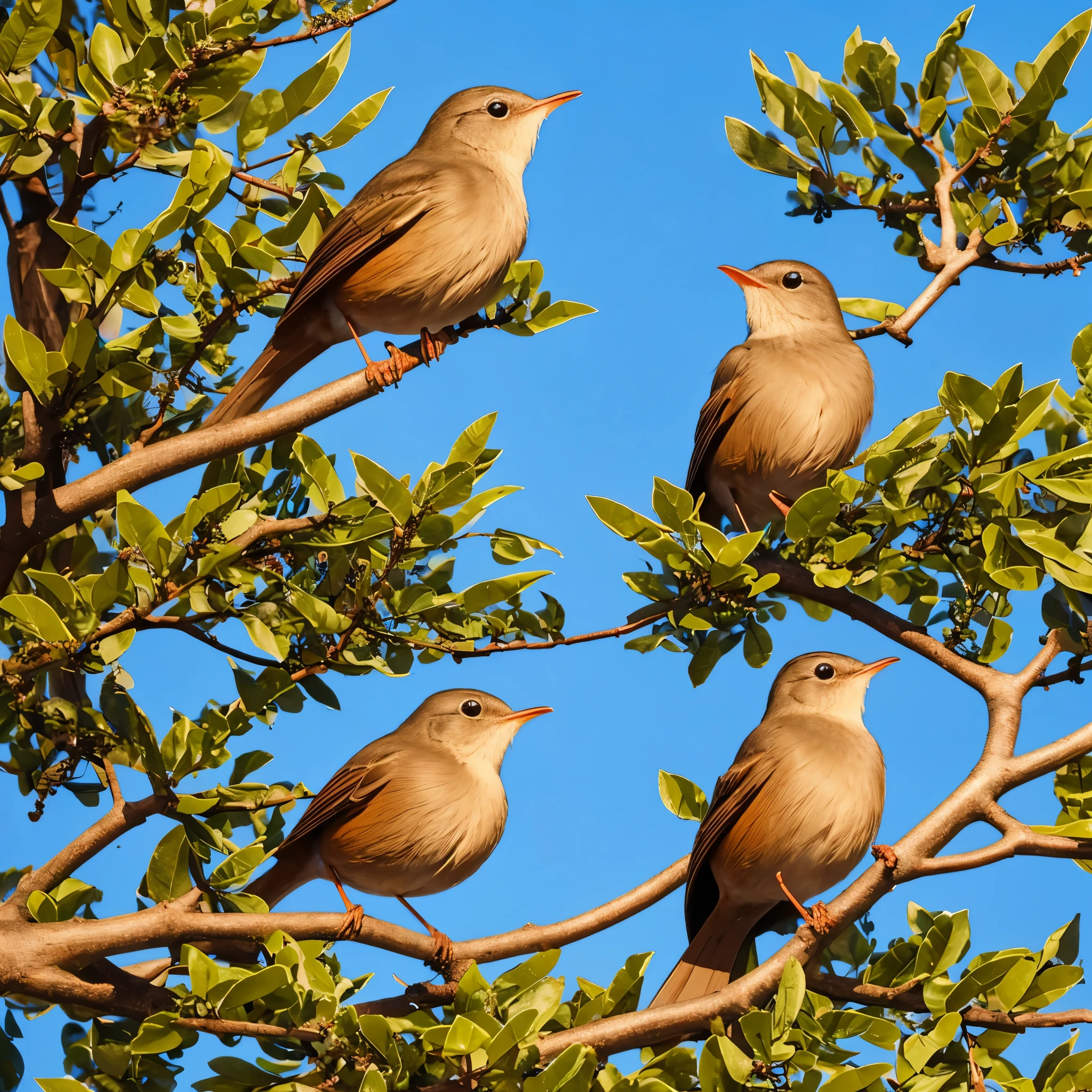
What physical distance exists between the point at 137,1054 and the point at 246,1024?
2.14ft

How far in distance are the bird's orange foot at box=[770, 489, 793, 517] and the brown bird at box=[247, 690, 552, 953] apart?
6.35 feet

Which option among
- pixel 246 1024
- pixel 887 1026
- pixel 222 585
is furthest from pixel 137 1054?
pixel 887 1026

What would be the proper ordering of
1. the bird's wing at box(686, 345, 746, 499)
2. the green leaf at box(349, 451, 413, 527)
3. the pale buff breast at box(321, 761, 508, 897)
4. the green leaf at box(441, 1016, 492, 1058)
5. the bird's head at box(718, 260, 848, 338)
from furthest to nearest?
the bird's head at box(718, 260, 848, 338), the bird's wing at box(686, 345, 746, 499), the pale buff breast at box(321, 761, 508, 897), the green leaf at box(349, 451, 413, 527), the green leaf at box(441, 1016, 492, 1058)

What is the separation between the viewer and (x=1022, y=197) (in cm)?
597

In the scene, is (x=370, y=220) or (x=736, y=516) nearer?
(x=370, y=220)

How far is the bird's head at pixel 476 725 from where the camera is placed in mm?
5590

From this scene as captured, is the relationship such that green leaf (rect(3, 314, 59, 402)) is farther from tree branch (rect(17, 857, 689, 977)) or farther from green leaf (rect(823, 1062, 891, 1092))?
green leaf (rect(823, 1062, 891, 1092))

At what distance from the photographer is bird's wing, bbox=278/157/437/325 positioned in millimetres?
5152

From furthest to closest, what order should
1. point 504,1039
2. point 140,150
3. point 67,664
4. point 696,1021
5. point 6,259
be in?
point 6,259 → point 140,150 → point 67,664 → point 696,1021 → point 504,1039

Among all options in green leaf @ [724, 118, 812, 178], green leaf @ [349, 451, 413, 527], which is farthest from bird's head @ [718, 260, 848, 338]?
green leaf @ [349, 451, 413, 527]

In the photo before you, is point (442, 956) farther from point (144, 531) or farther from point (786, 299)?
point (786, 299)

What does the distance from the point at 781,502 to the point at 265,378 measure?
2.57 meters

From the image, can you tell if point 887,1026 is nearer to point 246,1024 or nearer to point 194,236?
point 246,1024

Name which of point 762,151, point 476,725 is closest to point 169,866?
point 476,725
